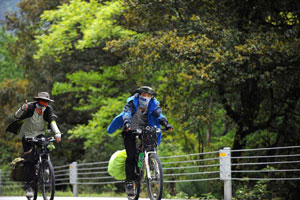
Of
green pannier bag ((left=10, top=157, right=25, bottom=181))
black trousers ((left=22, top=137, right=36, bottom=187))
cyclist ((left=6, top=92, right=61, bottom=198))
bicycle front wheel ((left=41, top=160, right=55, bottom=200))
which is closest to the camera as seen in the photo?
bicycle front wheel ((left=41, top=160, right=55, bottom=200))

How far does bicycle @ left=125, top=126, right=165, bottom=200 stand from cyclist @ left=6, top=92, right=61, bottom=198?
1990 mm

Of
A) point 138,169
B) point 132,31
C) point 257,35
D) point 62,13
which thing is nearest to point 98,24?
Result: point 132,31

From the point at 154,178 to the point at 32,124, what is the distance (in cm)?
318

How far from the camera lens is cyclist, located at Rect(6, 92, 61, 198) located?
10.2 meters

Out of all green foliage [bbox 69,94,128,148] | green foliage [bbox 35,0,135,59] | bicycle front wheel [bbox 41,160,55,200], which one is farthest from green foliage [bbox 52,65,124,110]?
bicycle front wheel [bbox 41,160,55,200]

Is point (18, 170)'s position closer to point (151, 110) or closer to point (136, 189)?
point (136, 189)

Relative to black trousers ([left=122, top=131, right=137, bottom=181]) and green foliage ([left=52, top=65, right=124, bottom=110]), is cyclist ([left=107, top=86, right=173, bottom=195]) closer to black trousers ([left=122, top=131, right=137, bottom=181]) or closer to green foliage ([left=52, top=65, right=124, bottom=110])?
black trousers ([left=122, top=131, right=137, bottom=181])

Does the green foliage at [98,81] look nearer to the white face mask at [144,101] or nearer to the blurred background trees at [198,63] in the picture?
the blurred background trees at [198,63]

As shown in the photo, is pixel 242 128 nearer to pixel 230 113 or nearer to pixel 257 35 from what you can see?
pixel 230 113

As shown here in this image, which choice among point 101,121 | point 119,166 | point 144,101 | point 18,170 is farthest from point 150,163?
point 101,121

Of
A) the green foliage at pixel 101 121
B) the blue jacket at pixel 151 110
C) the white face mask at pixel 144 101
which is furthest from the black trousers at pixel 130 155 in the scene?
the green foliage at pixel 101 121

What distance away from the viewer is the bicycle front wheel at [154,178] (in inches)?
319

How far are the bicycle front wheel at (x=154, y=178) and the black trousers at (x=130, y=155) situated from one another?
676 millimetres

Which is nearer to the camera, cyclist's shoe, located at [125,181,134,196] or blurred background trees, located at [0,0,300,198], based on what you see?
cyclist's shoe, located at [125,181,134,196]
